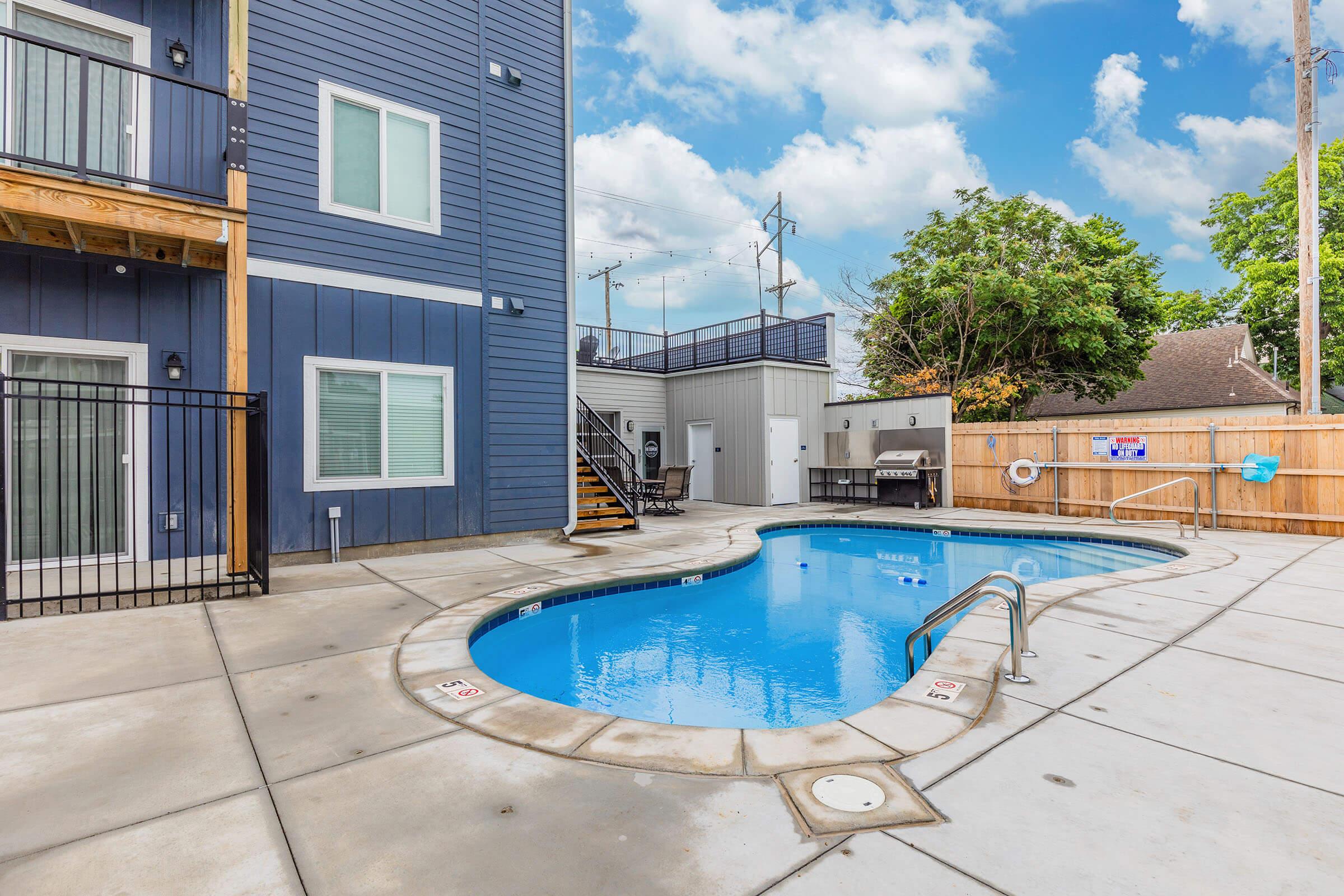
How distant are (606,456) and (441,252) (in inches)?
196

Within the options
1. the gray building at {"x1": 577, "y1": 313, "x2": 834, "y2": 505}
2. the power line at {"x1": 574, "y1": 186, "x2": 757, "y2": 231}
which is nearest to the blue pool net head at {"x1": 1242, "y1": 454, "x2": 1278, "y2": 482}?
the gray building at {"x1": 577, "y1": 313, "x2": 834, "y2": 505}

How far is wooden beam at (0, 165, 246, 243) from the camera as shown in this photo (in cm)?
404

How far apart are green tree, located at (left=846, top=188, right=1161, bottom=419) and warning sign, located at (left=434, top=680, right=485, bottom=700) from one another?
528 inches

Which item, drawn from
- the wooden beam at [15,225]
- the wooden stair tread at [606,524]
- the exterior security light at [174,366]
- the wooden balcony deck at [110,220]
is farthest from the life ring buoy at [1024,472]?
the wooden beam at [15,225]

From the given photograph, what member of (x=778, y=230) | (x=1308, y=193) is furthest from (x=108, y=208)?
(x=778, y=230)

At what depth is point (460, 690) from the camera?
111 inches

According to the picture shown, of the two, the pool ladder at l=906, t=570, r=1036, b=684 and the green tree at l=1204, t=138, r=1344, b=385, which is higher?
the green tree at l=1204, t=138, r=1344, b=385

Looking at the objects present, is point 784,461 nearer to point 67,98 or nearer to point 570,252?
point 570,252

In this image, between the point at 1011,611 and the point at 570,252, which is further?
the point at 570,252

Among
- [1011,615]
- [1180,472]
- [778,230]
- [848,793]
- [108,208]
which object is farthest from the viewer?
[778,230]

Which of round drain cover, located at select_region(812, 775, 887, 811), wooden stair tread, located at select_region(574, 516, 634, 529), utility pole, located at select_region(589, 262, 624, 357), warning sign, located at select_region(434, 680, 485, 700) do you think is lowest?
warning sign, located at select_region(434, 680, 485, 700)

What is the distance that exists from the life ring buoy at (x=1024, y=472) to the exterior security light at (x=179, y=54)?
1189 centimetres

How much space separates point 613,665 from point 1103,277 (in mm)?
16579

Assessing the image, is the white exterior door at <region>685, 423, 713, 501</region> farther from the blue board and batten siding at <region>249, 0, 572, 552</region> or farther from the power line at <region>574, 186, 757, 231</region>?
the power line at <region>574, 186, 757, 231</region>
